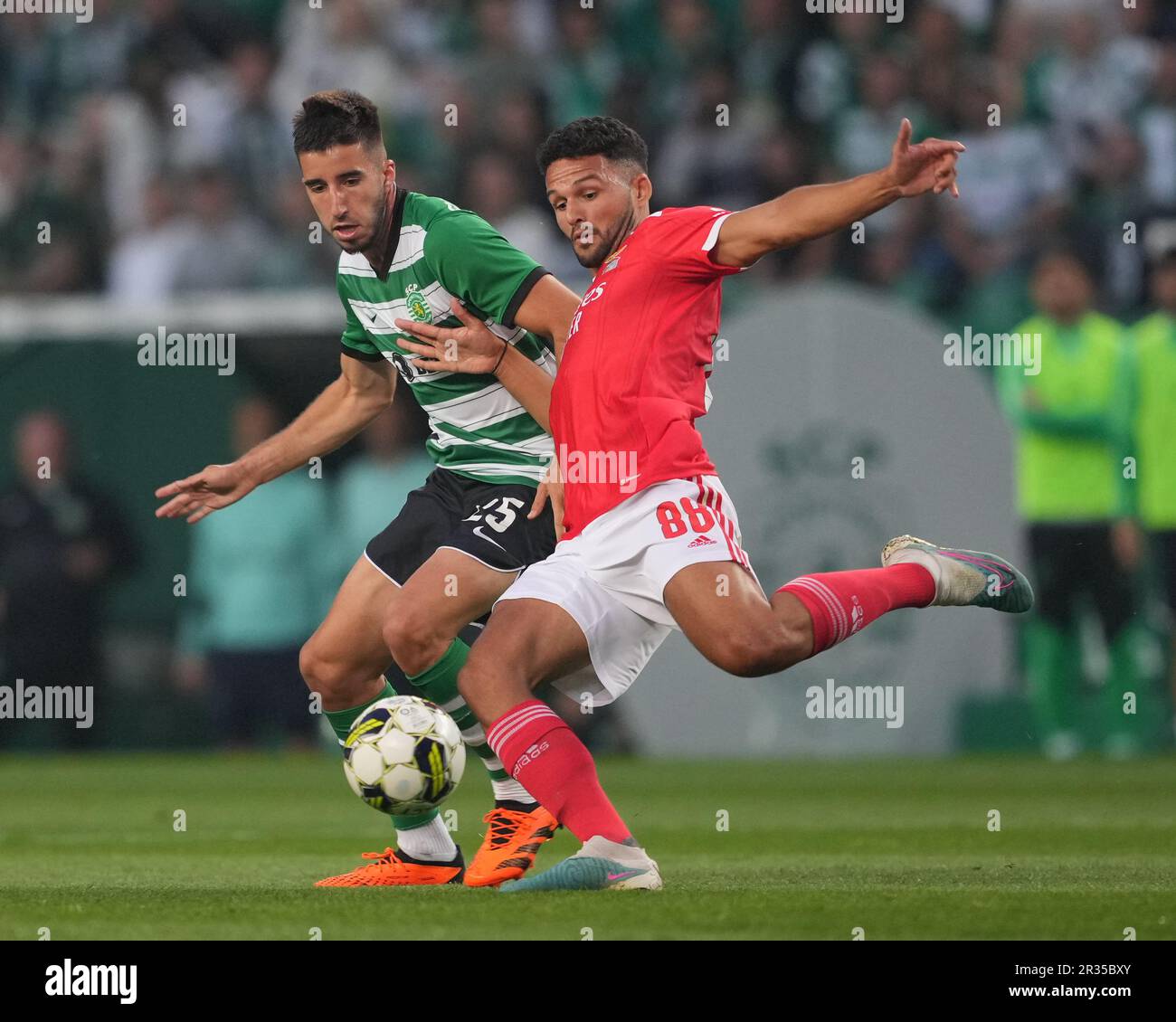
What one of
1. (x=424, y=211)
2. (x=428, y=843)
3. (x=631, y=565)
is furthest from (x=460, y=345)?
(x=428, y=843)

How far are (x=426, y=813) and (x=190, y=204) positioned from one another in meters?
8.04

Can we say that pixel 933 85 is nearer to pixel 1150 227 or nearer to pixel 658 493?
pixel 1150 227

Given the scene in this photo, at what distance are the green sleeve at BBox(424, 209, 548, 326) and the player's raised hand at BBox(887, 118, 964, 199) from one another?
1384mm

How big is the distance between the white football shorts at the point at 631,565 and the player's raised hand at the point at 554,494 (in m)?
0.22

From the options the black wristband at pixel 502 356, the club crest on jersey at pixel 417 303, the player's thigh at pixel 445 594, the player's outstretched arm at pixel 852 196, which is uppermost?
the player's outstretched arm at pixel 852 196

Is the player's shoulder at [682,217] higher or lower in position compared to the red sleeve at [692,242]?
higher

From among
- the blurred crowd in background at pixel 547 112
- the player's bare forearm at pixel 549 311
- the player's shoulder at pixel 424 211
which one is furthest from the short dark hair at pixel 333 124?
the blurred crowd in background at pixel 547 112

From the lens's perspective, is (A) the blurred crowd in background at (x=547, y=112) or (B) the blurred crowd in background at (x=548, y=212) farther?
(A) the blurred crowd in background at (x=547, y=112)

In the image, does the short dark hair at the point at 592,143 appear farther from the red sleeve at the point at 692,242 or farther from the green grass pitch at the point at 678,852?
the green grass pitch at the point at 678,852

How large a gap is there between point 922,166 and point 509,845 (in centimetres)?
234

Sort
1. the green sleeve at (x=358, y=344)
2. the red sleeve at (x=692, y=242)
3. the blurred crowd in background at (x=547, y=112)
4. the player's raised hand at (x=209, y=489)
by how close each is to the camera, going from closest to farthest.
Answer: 1. the red sleeve at (x=692, y=242)
2. the player's raised hand at (x=209, y=489)
3. the green sleeve at (x=358, y=344)
4. the blurred crowd in background at (x=547, y=112)

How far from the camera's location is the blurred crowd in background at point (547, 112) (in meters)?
12.7

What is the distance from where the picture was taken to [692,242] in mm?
5555

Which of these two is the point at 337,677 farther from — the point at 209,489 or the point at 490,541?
the point at 209,489
